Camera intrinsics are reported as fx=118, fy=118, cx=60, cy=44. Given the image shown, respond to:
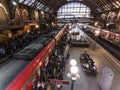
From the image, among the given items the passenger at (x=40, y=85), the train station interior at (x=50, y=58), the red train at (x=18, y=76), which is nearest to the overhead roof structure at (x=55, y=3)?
the train station interior at (x=50, y=58)

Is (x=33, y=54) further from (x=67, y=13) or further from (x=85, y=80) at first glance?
(x=67, y=13)

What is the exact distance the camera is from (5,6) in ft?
51.6

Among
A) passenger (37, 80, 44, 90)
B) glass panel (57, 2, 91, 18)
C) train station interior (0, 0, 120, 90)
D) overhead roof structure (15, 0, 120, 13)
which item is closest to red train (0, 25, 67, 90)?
train station interior (0, 0, 120, 90)

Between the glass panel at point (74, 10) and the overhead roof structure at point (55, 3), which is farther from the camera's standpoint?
the glass panel at point (74, 10)

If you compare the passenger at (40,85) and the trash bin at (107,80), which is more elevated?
the passenger at (40,85)

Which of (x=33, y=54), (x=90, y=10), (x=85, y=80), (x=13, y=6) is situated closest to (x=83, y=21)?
(x=90, y=10)

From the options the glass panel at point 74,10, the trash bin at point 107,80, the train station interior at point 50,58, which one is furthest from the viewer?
the glass panel at point 74,10

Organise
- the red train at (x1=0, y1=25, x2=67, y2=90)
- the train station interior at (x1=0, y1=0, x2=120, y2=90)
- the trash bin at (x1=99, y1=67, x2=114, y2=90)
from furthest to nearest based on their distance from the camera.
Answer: the trash bin at (x1=99, y1=67, x2=114, y2=90), the train station interior at (x1=0, y1=0, x2=120, y2=90), the red train at (x1=0, y1=25, x2=67, y2=90)

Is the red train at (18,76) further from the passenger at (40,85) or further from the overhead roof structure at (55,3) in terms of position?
the overhead roof structure at (55,3)

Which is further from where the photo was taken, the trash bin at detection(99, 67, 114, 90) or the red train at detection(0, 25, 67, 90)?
the trash bin at detection(99, 67, 114, 90)

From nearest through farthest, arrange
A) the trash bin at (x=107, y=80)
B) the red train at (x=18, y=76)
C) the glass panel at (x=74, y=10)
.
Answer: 1. the red train at (x=18, y=76)
2. the trash bin at (x=107, y=80)
3. the glass panel at (x=74, y=10)

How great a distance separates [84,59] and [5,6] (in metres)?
12.4

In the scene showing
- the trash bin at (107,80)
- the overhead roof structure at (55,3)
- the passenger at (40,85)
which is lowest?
the trash bin at (107,80)

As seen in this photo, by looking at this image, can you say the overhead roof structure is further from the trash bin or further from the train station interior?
the trash bin
